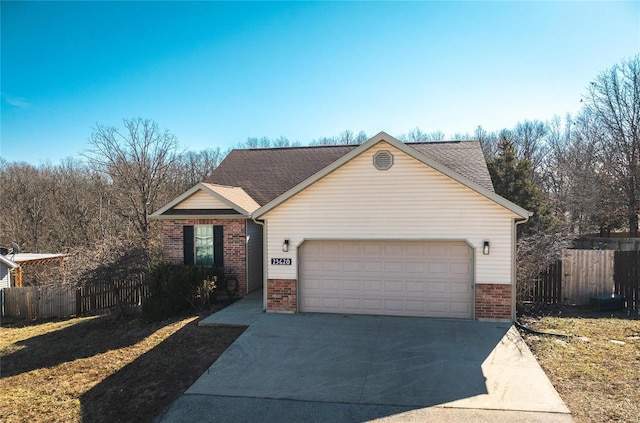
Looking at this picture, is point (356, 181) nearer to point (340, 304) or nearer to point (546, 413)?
point (340, 304)

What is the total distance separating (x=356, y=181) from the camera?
440 inches

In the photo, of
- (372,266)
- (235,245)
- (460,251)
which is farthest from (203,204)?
(460,251)

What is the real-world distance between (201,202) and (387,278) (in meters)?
6.95

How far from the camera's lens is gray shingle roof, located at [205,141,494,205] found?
15727 millimetres

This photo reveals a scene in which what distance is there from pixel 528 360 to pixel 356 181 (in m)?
5.58

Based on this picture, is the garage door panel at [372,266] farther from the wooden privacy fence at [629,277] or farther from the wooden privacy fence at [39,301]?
the wooden privacy fence at [39,301]

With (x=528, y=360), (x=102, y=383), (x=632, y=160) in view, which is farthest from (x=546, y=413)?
Answer: (x=632, y=160)

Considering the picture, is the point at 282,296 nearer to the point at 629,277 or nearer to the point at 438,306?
the point at 438,306

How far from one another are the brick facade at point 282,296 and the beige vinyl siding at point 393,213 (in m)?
0.19

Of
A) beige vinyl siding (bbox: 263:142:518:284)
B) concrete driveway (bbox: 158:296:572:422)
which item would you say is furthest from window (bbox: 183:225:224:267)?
concrete driveway (bbox: 158:296:572:422)

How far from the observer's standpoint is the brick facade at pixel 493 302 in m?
10.4

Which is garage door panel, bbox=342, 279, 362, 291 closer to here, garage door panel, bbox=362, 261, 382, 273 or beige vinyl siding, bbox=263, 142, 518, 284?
garage door panel, bbox=362, 261, 382, 273

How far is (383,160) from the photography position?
11000mm

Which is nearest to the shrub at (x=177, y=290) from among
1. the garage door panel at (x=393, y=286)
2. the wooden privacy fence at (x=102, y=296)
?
the wooden privacy fence at (x=102, y=296)
